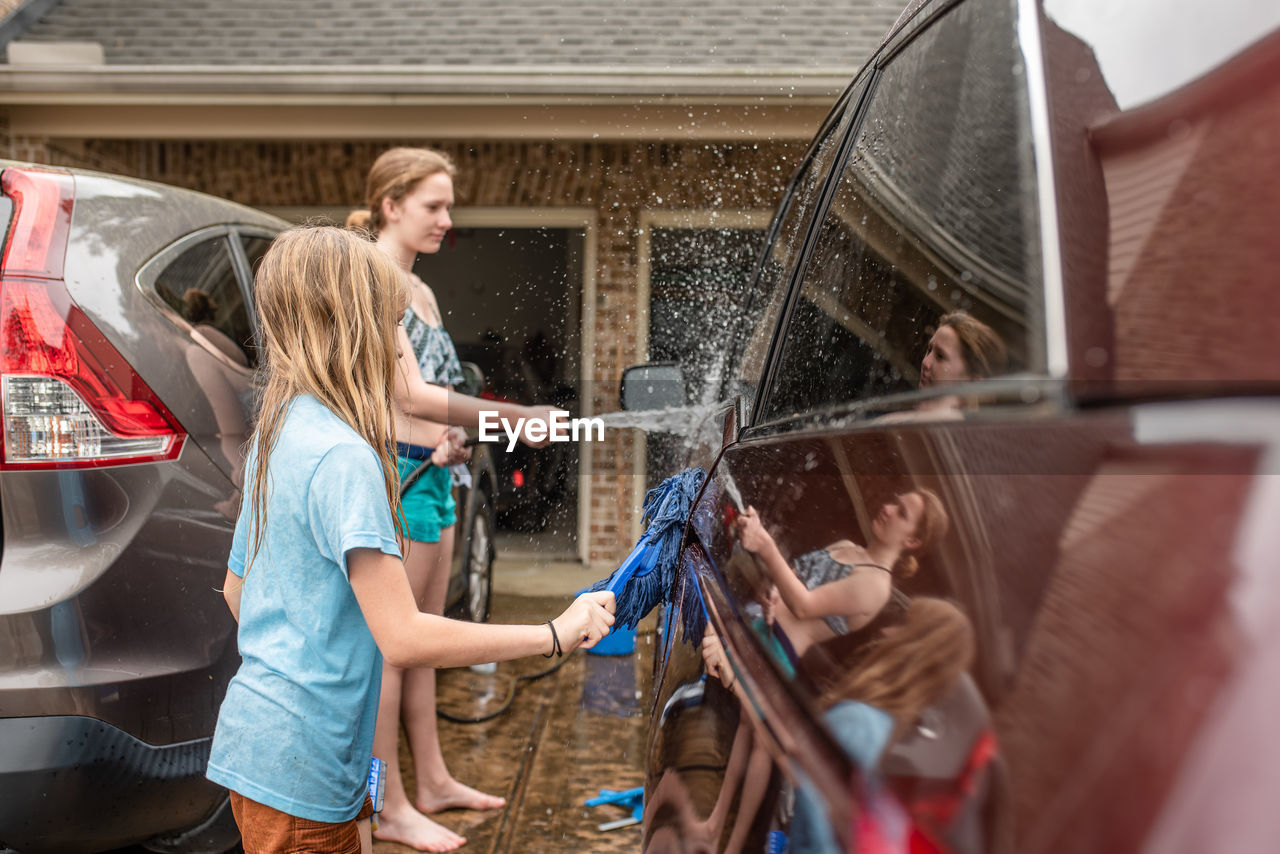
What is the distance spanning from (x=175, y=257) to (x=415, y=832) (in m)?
1.71

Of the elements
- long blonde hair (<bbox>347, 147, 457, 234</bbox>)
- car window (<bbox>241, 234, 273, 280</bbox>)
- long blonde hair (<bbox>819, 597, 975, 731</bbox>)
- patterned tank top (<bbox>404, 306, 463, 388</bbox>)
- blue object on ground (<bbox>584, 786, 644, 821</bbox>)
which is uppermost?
long blonde hair (<bbox>347, 147, 457, 234</bbox>)

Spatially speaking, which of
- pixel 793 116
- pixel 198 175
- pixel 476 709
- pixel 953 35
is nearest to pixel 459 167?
pixel 198 175

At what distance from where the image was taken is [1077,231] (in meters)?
0.78

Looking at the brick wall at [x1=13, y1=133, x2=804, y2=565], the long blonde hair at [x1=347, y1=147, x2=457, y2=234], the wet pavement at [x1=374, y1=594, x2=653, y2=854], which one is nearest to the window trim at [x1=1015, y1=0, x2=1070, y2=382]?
the long blonde hair at [x1=347, y1=147, x2=457, y2=234]

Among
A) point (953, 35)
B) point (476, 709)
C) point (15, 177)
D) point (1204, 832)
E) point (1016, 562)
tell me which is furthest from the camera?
point (476, 709)

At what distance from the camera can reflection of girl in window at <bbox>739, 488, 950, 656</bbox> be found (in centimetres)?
81

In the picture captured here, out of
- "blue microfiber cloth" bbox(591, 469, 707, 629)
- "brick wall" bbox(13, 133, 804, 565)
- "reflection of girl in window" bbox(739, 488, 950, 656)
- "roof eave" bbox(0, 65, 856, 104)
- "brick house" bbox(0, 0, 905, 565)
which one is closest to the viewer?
"reflection of girl in window" bbox(739, 488, 950, 656)

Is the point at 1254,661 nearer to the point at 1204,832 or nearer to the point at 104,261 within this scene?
the point at 1204,832

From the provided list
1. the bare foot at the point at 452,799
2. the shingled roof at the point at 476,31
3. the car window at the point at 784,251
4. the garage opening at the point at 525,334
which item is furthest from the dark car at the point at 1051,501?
the shingled roof at the point at 476,31

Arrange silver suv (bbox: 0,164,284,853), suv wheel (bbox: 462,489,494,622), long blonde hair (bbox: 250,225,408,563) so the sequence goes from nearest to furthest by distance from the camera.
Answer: long blonde hair (bbox: 250,225,408,563)
silver suv (bbox: 0,164,284,853)
suv wheel (bbox: 462,489,494,622)

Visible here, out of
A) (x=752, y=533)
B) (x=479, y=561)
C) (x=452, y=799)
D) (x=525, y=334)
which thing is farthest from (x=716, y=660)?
(x=525, y=334)

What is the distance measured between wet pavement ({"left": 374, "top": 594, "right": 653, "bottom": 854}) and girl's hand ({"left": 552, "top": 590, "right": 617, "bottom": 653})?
1.41 m

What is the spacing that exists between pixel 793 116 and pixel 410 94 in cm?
213

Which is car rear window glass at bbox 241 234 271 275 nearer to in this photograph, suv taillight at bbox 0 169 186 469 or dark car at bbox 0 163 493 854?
dark car at bbox 0 163 493 854
